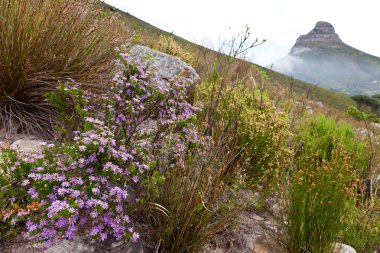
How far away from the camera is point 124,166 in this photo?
220cm

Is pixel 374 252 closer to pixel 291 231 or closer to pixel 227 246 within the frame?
pixel 291 231

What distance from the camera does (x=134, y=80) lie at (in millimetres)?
2561

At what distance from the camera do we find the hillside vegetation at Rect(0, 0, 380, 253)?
1894 mm

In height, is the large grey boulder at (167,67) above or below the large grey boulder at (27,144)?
above

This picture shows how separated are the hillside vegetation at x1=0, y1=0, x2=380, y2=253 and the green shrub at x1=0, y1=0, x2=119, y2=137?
16 mm

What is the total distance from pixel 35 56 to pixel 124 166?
190 centimetres

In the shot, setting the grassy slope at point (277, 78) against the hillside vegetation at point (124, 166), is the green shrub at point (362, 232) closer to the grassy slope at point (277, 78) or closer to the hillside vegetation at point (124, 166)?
the hillside vegetation at point (124, 166)

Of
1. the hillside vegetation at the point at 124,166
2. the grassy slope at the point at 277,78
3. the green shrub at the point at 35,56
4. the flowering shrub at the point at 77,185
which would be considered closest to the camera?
the flowering shrub at the point at 77,185

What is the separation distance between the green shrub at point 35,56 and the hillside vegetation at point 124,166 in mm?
16

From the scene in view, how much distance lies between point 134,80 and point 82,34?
5.38 feet

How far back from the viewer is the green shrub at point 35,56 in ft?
10.4

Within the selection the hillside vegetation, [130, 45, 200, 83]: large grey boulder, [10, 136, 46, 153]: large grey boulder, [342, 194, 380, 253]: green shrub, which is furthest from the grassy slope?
[10, 136, 46, 153]: large grey boulder

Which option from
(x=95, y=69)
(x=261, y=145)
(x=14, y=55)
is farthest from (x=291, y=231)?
(x=14, y=55)

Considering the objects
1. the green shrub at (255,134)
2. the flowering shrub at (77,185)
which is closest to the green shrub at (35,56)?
the flowering shrub at (77,185)
